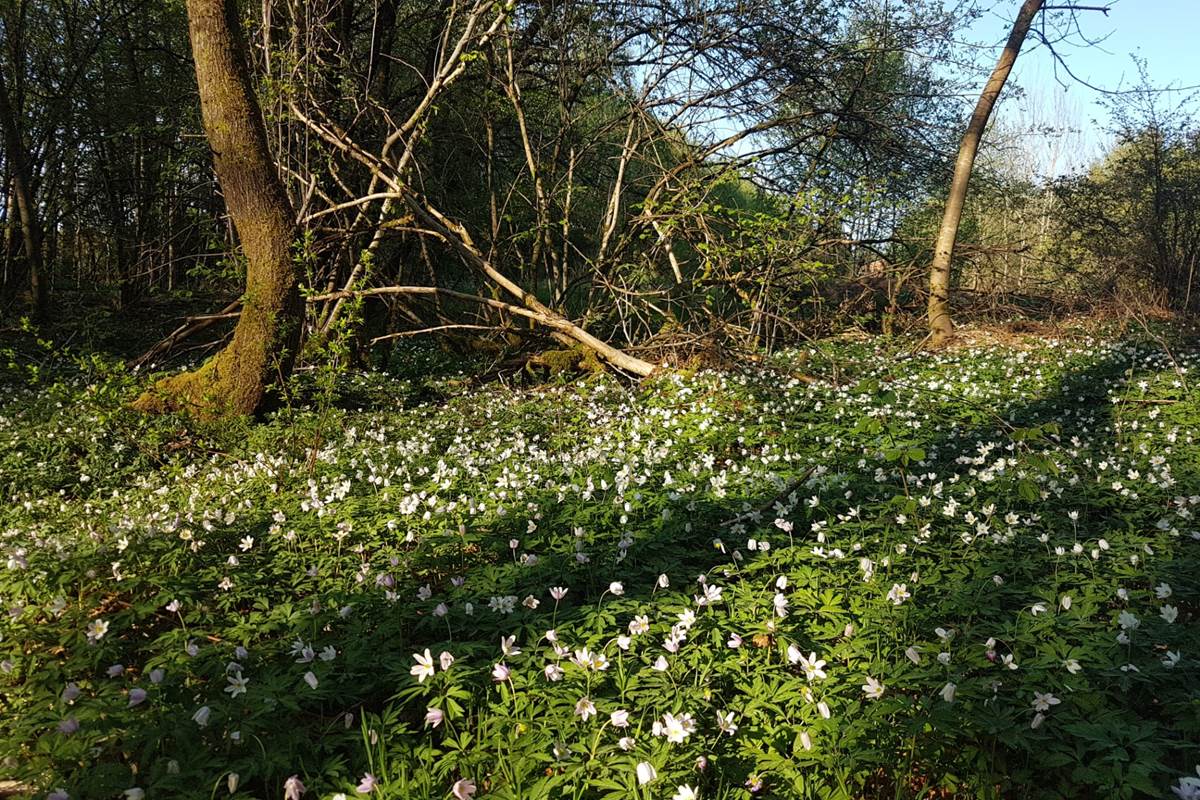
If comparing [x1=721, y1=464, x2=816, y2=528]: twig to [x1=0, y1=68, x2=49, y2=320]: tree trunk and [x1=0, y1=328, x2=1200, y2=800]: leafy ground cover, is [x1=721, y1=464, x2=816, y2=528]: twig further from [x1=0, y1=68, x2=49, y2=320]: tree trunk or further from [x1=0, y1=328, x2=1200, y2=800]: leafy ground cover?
[x1=0, y1=68, x2=49, y2=320]: tree trunk

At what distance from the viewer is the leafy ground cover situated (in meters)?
1.99

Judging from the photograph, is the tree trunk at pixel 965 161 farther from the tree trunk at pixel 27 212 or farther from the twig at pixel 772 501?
the tree trunk at pixel 27 212

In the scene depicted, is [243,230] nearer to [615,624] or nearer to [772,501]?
[772,501]

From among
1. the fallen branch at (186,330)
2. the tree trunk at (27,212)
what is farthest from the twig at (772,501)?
the tree trunk at (27,212)

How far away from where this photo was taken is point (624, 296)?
967cm

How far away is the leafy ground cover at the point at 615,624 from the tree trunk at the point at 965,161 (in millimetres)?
6537

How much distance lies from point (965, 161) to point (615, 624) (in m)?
12.1

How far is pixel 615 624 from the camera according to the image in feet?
8.76

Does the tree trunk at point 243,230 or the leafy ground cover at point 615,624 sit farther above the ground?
the tree trunk at point 243,230

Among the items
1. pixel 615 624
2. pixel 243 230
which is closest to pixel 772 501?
pixel 615 624

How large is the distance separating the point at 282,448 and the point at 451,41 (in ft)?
23.8

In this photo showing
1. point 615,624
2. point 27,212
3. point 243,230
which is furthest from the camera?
point 27,212

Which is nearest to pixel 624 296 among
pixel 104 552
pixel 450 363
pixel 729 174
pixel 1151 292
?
pixel 729 174

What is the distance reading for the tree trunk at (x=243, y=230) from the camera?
660 cm
